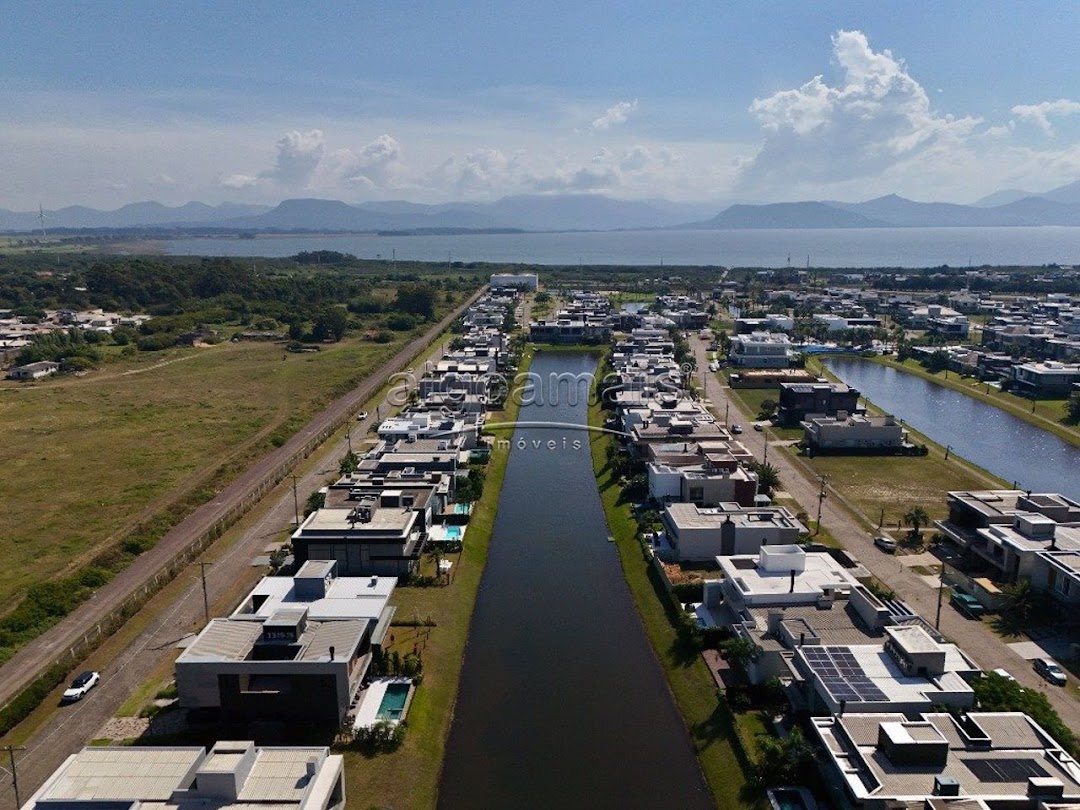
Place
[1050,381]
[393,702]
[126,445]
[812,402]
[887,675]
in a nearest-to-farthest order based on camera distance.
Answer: [887,675] < [393,702] < [126,445] < [812,402] < [1050,381]

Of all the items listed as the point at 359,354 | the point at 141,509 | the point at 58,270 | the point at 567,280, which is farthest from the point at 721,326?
the point at 58,270

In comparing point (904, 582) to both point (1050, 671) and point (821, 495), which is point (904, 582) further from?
point (821, 495)

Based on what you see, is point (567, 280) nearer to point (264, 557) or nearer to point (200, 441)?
point (200, 441)

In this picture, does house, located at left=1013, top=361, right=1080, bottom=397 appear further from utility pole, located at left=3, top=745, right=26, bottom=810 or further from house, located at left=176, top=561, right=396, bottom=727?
utility pole, located at left=3, top=745, right=26, bottom=810

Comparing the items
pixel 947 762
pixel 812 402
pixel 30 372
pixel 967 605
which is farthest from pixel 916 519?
pixel 30 372

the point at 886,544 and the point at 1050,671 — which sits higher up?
the point at 886,544

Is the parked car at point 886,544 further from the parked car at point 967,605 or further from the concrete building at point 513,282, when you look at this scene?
the concrete building at point 513,282

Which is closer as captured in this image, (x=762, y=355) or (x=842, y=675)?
(x=842, y=675)
